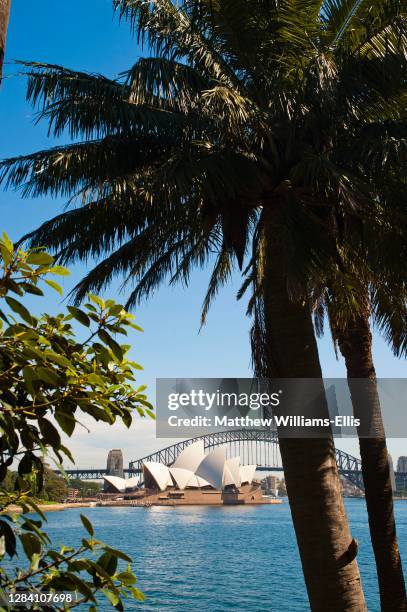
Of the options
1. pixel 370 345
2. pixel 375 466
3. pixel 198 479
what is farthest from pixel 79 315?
pixel 198 479

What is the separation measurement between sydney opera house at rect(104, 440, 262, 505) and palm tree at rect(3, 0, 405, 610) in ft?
242

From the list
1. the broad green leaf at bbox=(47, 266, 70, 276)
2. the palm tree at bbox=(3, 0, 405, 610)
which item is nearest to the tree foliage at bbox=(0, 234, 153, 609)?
the broad green leaf at bbox=(47, 266, 70, 276)

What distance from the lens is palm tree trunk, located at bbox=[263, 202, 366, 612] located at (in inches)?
217

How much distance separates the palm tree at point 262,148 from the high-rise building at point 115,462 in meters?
105

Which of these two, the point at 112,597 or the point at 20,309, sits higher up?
the point at 20,309

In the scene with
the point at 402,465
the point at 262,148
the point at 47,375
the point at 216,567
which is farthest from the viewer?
the point at 402,465

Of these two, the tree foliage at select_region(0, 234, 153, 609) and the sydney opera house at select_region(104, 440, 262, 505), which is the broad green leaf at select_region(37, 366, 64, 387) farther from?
the sydney opera house at select_region(104, 440, 262, 505)

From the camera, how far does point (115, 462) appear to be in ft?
356

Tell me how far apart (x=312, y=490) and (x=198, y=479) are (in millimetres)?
81090

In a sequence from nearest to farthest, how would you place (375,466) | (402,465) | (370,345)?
(375,466) → (370,345) → (402,465)

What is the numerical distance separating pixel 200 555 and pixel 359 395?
32988 mm

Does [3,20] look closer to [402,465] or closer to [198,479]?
[198,479]

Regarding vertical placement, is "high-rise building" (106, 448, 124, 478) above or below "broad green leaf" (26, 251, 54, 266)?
below

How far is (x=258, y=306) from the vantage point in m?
7.73
